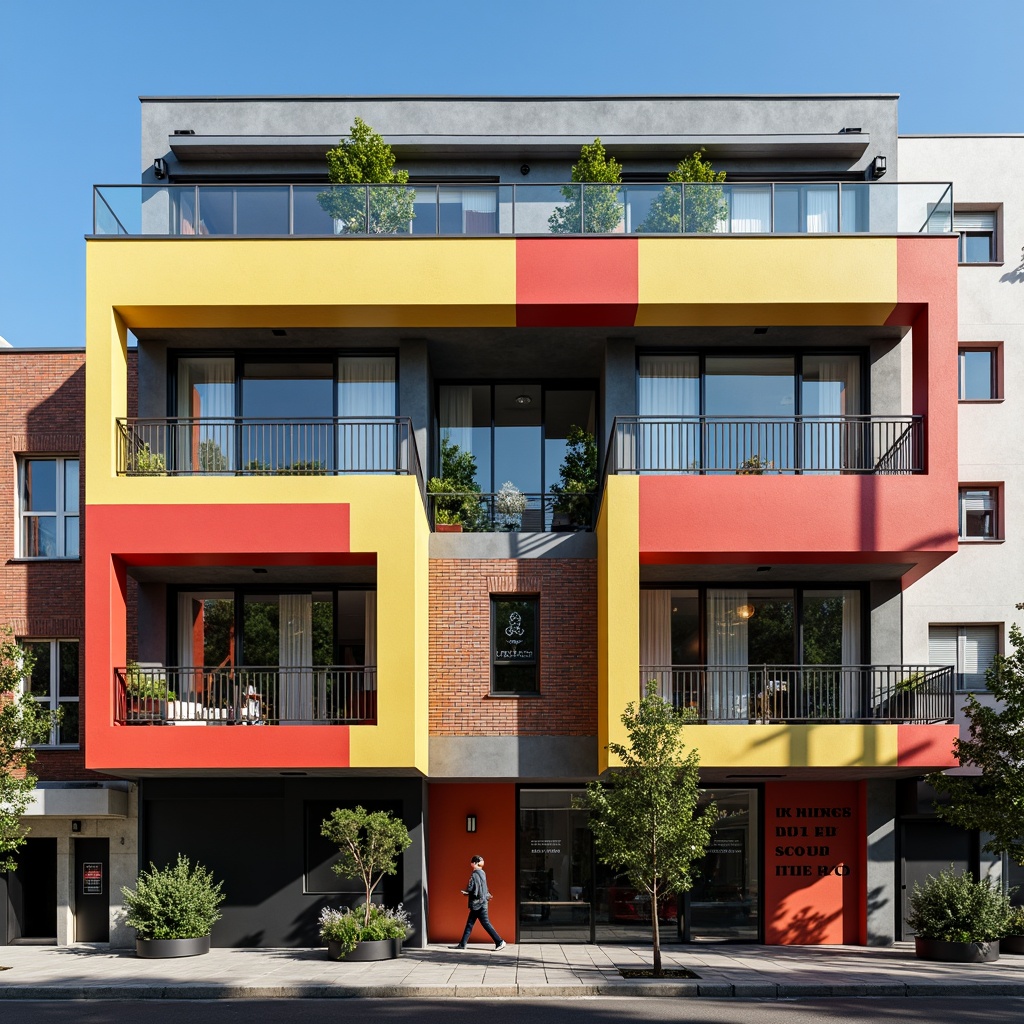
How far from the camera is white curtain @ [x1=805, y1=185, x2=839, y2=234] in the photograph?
65.2ft

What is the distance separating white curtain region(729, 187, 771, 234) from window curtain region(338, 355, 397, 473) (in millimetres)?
7186

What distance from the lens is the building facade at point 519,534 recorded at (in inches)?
736

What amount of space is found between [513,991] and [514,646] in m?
6.47

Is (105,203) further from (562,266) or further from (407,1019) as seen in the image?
(407,1019)

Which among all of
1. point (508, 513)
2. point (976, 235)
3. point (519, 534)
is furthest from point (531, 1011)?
point (976, 235)

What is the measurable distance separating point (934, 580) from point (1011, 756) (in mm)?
5833

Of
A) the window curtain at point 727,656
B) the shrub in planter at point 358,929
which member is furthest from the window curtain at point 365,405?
the shrub in planter at point 358,929

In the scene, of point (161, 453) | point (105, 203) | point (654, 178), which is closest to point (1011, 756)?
point (654, 178)

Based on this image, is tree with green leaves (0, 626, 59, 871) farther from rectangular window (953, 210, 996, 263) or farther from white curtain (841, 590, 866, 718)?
rectangular window (953, 210, 996, 263)

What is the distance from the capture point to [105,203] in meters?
19.8

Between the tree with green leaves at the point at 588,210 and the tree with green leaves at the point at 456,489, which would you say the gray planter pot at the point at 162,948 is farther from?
the tree with green leaves at the point at 588,210

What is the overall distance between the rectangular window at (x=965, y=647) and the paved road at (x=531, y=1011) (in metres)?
8.32

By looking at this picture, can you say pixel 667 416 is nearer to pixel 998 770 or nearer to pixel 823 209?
pixel 823 209

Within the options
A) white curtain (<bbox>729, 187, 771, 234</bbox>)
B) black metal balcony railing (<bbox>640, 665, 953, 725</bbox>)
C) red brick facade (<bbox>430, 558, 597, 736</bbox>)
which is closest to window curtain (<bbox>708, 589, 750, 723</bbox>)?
black metal balcony railing (<bbox>640, 665, 953, 725</bbox>)
